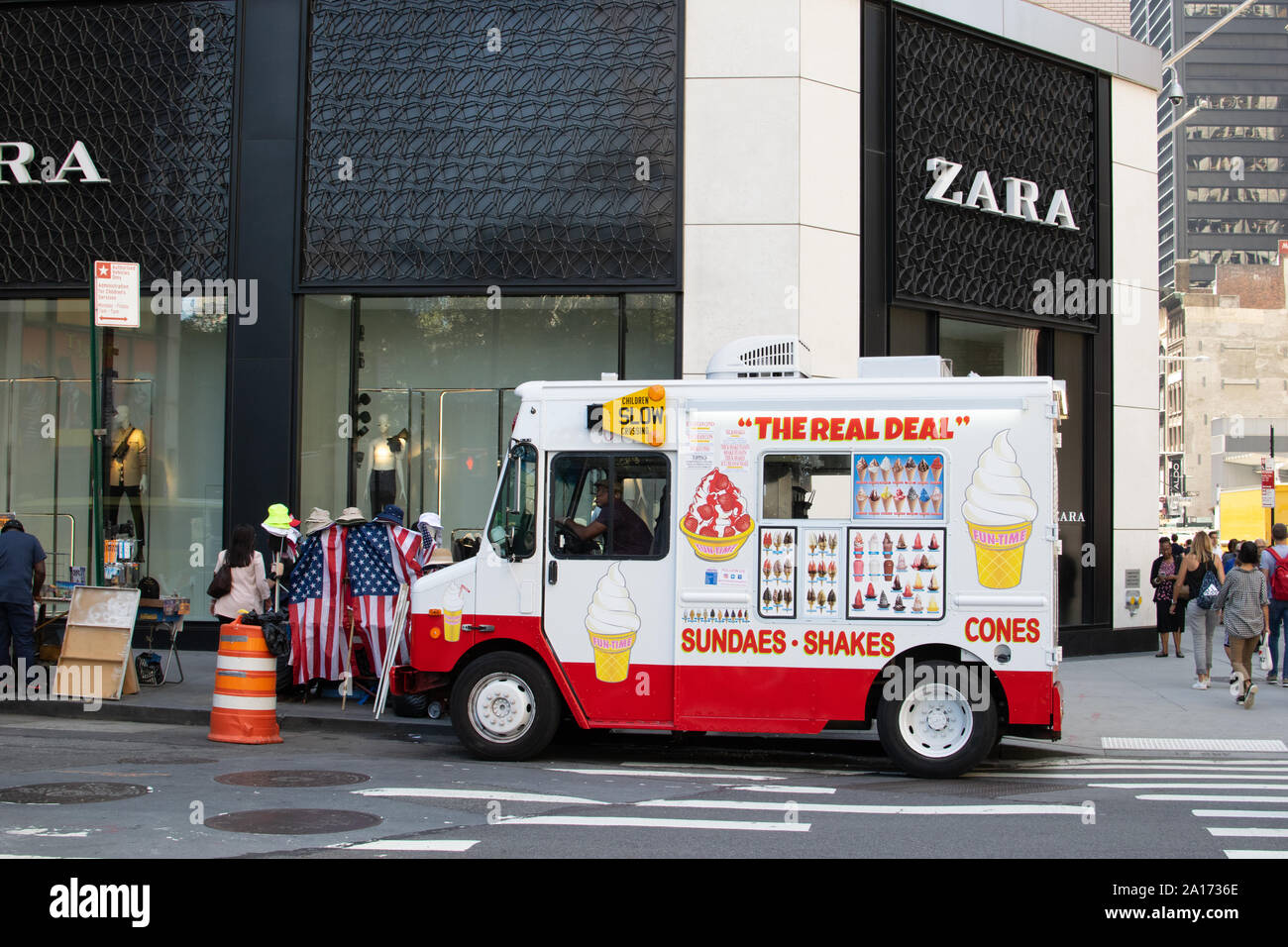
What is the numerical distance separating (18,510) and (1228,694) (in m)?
16.0

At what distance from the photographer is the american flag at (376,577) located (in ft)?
41.2

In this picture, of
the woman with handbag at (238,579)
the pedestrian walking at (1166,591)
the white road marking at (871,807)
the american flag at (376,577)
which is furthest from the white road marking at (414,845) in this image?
the pedestrian walking at (1166,591)

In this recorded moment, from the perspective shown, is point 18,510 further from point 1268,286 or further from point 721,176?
point 1268,286

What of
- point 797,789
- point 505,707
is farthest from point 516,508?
point 797,789

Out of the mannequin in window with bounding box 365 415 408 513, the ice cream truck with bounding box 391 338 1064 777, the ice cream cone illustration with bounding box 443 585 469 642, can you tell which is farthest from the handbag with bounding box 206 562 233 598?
the mannequin in window with bounding box 365 415 408 513

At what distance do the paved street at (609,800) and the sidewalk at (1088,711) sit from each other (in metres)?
0.29

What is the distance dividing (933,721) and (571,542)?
3.13m

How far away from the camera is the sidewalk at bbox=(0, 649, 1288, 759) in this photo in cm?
1191

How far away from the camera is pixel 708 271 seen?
16.1 metres

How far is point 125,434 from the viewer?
17.5 metres

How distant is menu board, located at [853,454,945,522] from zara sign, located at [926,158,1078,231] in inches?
335

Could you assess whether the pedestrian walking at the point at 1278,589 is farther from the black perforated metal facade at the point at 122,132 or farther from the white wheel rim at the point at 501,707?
the black perforated metal facade at the point at 122,132

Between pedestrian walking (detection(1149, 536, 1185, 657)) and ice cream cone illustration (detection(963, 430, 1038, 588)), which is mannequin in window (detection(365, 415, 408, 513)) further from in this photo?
pedestrian walking (detection(1149, 536, 1185, 657))

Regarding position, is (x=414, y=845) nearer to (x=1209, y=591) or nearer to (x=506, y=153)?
(x=506, y=153)
